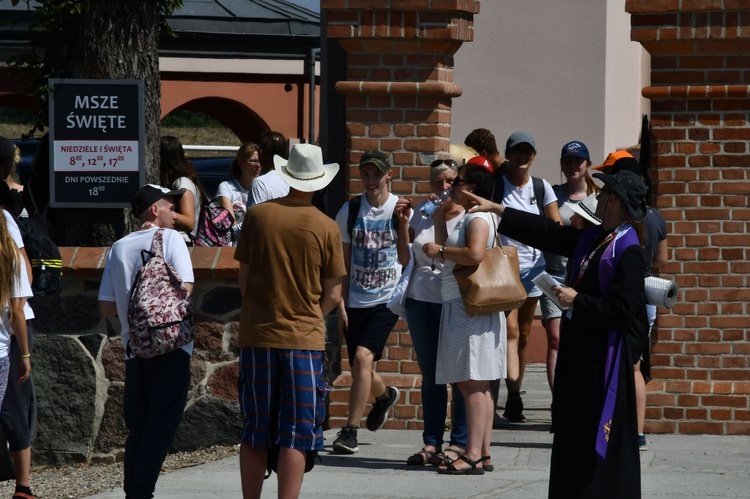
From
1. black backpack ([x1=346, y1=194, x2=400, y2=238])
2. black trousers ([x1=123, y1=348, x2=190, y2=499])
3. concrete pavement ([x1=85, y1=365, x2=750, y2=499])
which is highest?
black backpack ([x1=346, y1=194, x2=400, y2=238])

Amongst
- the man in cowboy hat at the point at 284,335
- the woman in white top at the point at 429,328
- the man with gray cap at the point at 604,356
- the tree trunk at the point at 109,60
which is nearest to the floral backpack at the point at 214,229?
the tree trunk at the point at 109,60

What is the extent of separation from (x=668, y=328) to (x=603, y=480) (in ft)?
10.3

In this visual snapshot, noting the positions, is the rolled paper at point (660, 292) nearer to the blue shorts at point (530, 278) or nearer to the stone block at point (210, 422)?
the blue shorts at point (530, 278)

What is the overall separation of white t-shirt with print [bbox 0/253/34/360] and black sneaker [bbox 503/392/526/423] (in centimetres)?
370

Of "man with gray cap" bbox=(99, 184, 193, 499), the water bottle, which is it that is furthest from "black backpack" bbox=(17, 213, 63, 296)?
the water bottle

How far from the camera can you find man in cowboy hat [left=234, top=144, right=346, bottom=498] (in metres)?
6.14

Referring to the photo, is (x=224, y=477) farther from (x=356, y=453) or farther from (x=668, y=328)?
(x=668, y=328)

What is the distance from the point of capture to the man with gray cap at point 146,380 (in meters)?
6.54

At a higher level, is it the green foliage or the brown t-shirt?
the green foliage

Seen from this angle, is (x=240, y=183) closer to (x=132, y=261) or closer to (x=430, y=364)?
(x=430, y=364)

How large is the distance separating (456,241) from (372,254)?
2.69ft

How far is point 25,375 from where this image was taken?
269 inches

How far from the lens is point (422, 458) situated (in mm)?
7664

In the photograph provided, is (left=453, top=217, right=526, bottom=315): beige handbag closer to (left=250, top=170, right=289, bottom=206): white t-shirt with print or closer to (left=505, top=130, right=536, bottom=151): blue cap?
(left=505, top=130, right=536, bottom=151): blue cap
